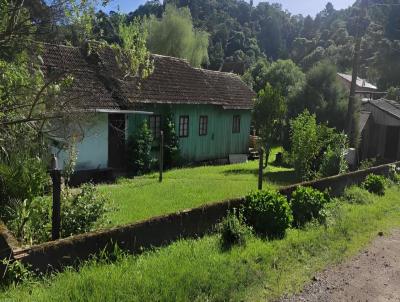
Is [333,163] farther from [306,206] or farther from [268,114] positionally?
[268,114]

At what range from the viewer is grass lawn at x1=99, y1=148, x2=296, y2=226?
10.4m

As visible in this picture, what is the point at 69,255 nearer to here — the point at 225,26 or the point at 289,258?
the point at 289,258

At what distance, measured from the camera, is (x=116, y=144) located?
18547mm

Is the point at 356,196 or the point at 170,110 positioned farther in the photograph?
the point at 170,110

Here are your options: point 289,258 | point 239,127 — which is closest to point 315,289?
point 289,258

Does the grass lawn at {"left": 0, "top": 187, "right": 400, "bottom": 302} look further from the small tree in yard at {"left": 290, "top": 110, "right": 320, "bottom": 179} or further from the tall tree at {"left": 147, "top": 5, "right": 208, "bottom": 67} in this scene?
the tall tree at {"left": 147, "top": 5, "right": 208, "bottom": 67}

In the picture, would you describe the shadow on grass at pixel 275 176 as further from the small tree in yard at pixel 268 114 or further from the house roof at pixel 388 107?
the house roof at pixel 388 107

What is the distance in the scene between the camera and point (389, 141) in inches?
1047

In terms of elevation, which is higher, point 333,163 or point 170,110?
point 170,110

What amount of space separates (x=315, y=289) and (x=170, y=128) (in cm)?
1475

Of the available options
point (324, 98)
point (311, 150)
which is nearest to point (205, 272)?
point (311, 150)

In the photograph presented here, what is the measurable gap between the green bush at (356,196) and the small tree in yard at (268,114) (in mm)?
10841

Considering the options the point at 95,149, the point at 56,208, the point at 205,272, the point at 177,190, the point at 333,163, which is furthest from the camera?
the point at 95,149

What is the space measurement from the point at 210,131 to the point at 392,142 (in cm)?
1153
